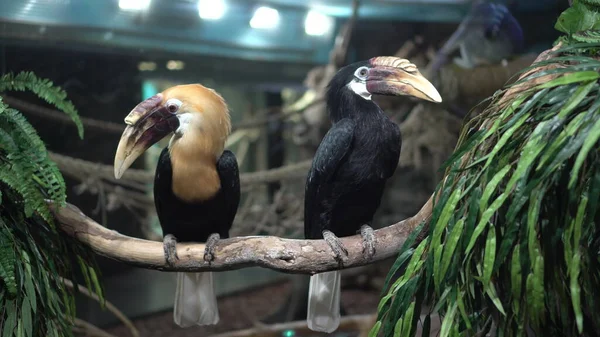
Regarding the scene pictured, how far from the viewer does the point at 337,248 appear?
1.57 meters

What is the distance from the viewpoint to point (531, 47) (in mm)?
2535

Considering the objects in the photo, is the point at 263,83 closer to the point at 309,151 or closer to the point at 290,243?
the point at 309,151

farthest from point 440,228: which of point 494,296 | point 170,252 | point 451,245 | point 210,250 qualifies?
point 170,252

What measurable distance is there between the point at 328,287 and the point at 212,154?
1.78 feet

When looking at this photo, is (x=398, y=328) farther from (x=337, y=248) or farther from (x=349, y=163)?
(x=349, y=163)

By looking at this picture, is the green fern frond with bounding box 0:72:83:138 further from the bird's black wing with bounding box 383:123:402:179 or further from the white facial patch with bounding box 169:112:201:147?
the bird's black wing with bounding box 383:123:402:179

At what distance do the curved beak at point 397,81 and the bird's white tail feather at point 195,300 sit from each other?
30.8 inches

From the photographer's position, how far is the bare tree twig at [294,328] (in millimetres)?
2520

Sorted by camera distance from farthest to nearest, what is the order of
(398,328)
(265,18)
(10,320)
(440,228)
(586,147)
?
(265,18), (10,320), (398,328), (440,228), (586,147)

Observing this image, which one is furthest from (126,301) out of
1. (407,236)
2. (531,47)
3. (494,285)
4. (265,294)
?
(531,47)

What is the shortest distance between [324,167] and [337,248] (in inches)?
9.4

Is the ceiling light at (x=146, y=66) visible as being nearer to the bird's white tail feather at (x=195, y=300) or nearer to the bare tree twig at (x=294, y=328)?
the bird's white tail feather at (x=195, y=300)

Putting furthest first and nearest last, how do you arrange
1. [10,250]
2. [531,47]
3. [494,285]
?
[531,47], [10,250], [494,285]

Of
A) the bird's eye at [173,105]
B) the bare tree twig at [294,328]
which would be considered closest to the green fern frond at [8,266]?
the bird's eye at [173,105]
